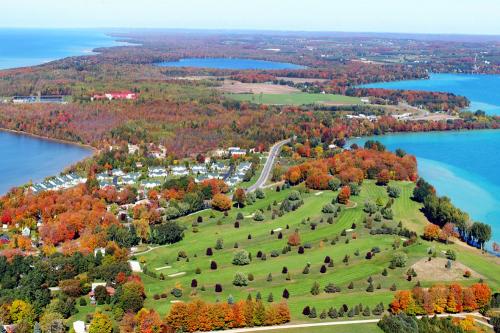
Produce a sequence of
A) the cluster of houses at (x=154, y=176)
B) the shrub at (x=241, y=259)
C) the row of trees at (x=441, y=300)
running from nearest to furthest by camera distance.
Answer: the row of trees at (x=441, y=300) → the shrub at (x=241, y=259) → the cluster of houses at (x=154, y=176)

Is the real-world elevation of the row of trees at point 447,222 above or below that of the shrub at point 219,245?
above

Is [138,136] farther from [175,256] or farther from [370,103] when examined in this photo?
[370,103]

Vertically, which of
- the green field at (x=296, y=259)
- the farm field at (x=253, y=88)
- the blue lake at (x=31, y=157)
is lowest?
the green field at (x=296, y=259)

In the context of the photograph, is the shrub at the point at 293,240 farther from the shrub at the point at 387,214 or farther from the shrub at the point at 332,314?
the shrub at the point at 332,314

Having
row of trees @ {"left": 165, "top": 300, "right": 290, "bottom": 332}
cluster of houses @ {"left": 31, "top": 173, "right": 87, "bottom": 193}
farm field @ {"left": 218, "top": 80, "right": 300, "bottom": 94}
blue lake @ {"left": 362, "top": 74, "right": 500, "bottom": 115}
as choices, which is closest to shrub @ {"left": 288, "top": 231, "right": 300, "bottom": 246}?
row of trees @ {"left": 165, "top": 300, "right": 290, "bottom": 332}

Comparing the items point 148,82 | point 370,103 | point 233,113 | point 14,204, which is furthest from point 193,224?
point 148,82

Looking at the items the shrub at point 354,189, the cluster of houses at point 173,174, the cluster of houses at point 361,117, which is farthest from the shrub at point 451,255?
the cluster of houses at point 361,117
